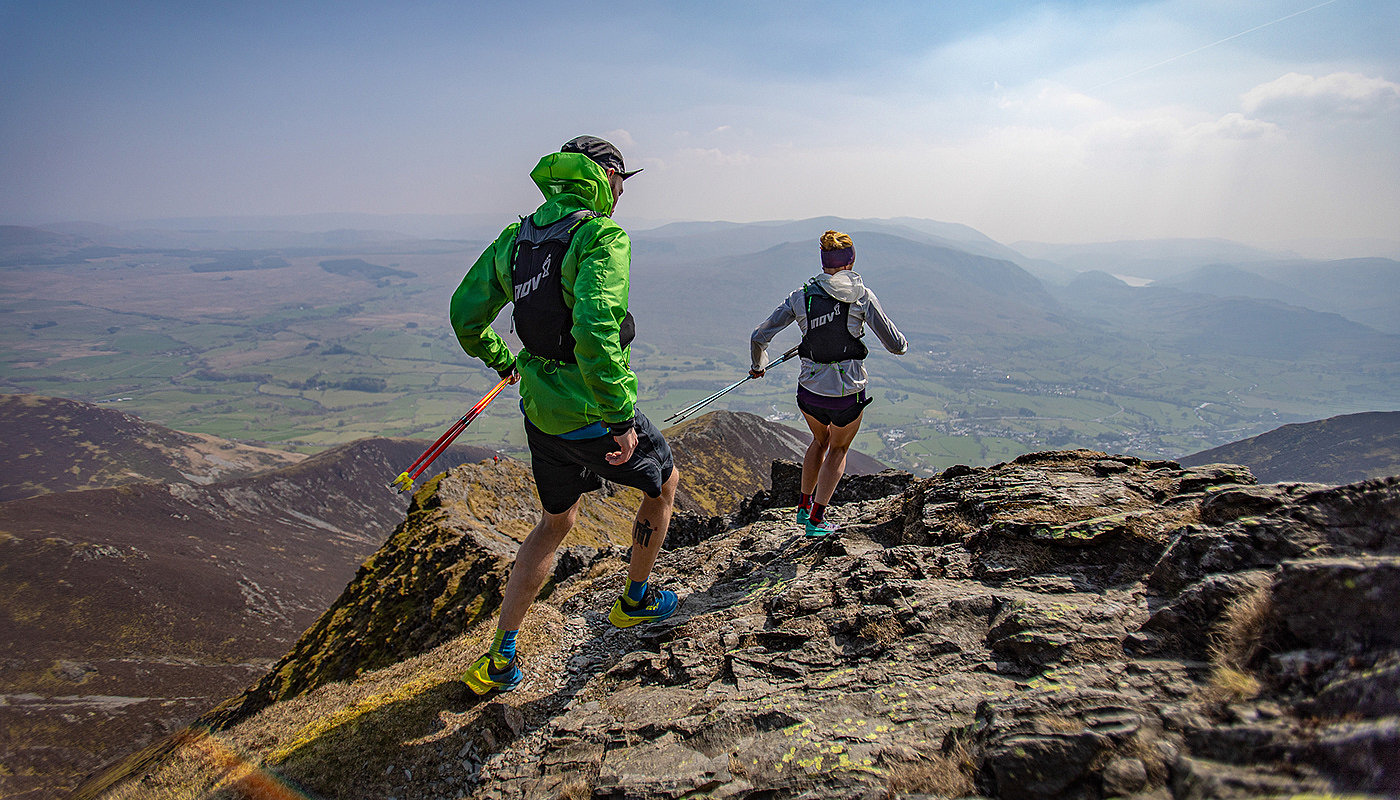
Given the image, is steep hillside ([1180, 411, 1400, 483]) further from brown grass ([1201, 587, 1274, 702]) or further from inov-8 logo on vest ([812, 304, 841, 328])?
brown grass ([1201, 587, 1274, 702])

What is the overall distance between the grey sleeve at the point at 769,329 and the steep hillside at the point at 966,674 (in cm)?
271

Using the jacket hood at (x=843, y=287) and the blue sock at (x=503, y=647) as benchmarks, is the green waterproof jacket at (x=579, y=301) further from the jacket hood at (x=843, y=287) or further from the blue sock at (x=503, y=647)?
the jacket hood at (x=843, y=287)

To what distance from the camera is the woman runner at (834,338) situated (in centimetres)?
742

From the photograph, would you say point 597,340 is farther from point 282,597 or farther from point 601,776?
point 282,597

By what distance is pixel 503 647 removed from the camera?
Answer: 5.59 meters

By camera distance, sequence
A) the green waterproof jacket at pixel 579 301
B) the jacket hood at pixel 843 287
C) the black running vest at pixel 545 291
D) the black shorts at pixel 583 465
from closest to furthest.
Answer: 1. the green waterproof jacket at pixel 579 301
2. the black running vest at pixel 545 291
3. the black shorts at pixel 583 465
4. the jacket hood at pixel 843 287

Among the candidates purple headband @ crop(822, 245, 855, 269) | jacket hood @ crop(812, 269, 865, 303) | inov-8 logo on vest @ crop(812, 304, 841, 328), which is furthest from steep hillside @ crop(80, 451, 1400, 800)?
purple headband @ crop(822, 245, 855, 269)

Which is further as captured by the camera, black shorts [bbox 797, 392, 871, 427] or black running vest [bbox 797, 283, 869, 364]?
black shorts [bbox 797, 392, 871, 427]

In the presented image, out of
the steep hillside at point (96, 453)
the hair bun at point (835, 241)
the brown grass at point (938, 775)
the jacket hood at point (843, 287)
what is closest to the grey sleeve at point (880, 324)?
the jacket hood at point (843, 287)

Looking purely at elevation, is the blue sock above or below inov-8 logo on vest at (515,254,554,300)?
below

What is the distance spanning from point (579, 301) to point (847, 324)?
404 cm

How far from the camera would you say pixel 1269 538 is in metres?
3.52

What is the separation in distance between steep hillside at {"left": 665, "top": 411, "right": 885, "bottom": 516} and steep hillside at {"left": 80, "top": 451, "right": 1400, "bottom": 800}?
3199cm

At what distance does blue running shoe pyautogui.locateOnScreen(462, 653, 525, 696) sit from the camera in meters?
5.57
